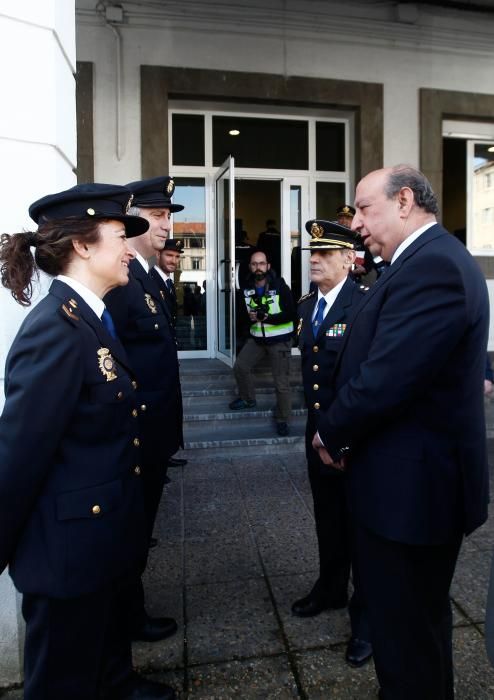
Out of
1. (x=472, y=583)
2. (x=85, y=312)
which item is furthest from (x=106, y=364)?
(x=472, y=583)

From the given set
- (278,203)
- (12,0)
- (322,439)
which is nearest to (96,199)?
(322,439)

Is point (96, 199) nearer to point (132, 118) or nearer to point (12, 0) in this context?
point (12, 0)

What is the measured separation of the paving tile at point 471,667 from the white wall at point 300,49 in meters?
6.10

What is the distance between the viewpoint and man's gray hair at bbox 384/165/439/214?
182cm

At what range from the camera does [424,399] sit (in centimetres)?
170

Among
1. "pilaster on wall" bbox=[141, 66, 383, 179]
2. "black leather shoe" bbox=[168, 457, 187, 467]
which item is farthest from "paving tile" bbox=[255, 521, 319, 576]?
"pilaster on wall" bbox=[141, 66, 383, 179]

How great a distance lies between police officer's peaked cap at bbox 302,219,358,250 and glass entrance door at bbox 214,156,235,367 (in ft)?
12.0

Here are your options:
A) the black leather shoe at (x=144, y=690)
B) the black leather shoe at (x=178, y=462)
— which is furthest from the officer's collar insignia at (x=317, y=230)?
the black leather shoe at (x=178, y=462)

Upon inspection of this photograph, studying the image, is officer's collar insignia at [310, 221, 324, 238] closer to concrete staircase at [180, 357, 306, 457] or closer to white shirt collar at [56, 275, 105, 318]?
white shirt collar at [56, 275, 105, 318]

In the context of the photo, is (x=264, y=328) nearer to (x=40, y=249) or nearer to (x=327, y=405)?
(x=327, y=405)

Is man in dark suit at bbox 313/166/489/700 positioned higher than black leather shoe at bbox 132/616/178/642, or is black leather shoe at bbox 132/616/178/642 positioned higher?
man in dark suit at bbox 313/166/489/700

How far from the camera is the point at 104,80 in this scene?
6.78 m

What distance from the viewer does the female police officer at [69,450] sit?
148 cm

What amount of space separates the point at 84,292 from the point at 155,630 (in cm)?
170
